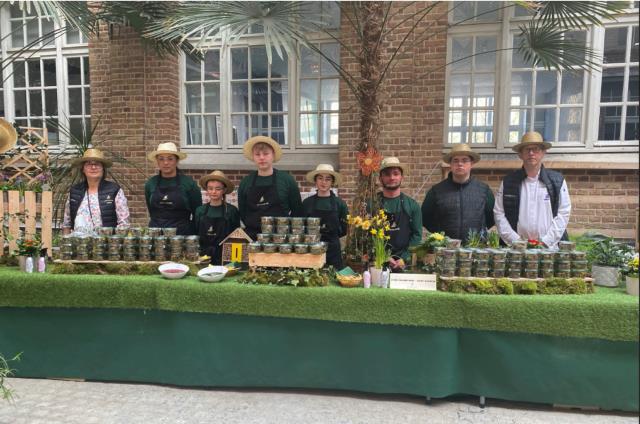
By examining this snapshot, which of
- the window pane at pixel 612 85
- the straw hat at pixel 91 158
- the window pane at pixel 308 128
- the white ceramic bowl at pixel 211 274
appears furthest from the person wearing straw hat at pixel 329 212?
the window pane at pixel 612 85

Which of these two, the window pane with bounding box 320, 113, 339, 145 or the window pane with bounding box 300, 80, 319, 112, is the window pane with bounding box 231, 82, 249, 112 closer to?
the window pane with bounding box 300, 80, 319, 112

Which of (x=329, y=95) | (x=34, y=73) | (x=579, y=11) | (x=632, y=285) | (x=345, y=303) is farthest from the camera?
(x=34, y=73)

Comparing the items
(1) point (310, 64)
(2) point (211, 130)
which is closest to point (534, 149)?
(1) point (310, 64)

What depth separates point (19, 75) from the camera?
7.53m

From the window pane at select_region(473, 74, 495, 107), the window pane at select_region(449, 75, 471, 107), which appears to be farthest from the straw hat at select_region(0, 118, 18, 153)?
the window pane at select_region(473, 74, 495, 107)

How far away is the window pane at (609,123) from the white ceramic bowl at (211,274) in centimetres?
539

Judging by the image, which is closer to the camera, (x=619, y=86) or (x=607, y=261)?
(x=607, y=261)

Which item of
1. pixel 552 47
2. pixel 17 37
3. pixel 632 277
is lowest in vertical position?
pixel 632 277

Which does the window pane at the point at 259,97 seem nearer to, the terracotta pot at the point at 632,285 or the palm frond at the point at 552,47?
the palm frond at the point at 552,47

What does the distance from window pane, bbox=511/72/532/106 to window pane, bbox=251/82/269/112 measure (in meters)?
3.61

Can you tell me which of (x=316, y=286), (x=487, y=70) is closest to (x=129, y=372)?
(x=316, y=286)

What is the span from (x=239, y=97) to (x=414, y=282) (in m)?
4.88

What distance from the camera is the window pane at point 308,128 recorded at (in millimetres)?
6590

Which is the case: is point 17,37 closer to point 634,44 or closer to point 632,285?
point 632,285
